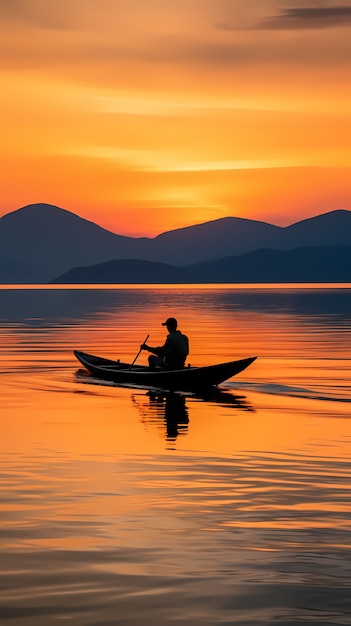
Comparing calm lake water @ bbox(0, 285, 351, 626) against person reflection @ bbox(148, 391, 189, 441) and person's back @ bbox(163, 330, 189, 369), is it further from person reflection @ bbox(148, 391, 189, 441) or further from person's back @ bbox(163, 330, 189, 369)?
person's back @ bbox(163, 330, 189, 369)

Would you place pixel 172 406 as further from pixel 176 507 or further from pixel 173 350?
pixel 176 507

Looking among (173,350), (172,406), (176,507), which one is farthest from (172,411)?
(176,507)

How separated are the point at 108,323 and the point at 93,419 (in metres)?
62.3

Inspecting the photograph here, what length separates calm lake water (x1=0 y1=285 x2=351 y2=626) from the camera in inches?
472

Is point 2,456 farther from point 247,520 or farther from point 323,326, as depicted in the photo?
point 323,326

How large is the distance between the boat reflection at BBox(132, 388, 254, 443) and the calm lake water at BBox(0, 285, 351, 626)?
0.09m

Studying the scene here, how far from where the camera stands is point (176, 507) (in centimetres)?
1691

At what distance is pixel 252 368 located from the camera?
4569cm

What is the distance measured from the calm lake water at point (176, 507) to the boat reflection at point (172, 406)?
0.09 metres

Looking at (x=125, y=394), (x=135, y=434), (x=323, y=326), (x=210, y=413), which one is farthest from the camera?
(x=323, y=326)

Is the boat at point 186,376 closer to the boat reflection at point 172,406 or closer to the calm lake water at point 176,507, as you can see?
the boat reflection at point 172,406

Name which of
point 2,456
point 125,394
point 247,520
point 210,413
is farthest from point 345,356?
point 247,520

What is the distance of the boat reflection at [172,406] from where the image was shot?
89.5 ft

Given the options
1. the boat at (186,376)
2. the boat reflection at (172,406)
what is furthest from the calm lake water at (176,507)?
the boat at (186,376)
